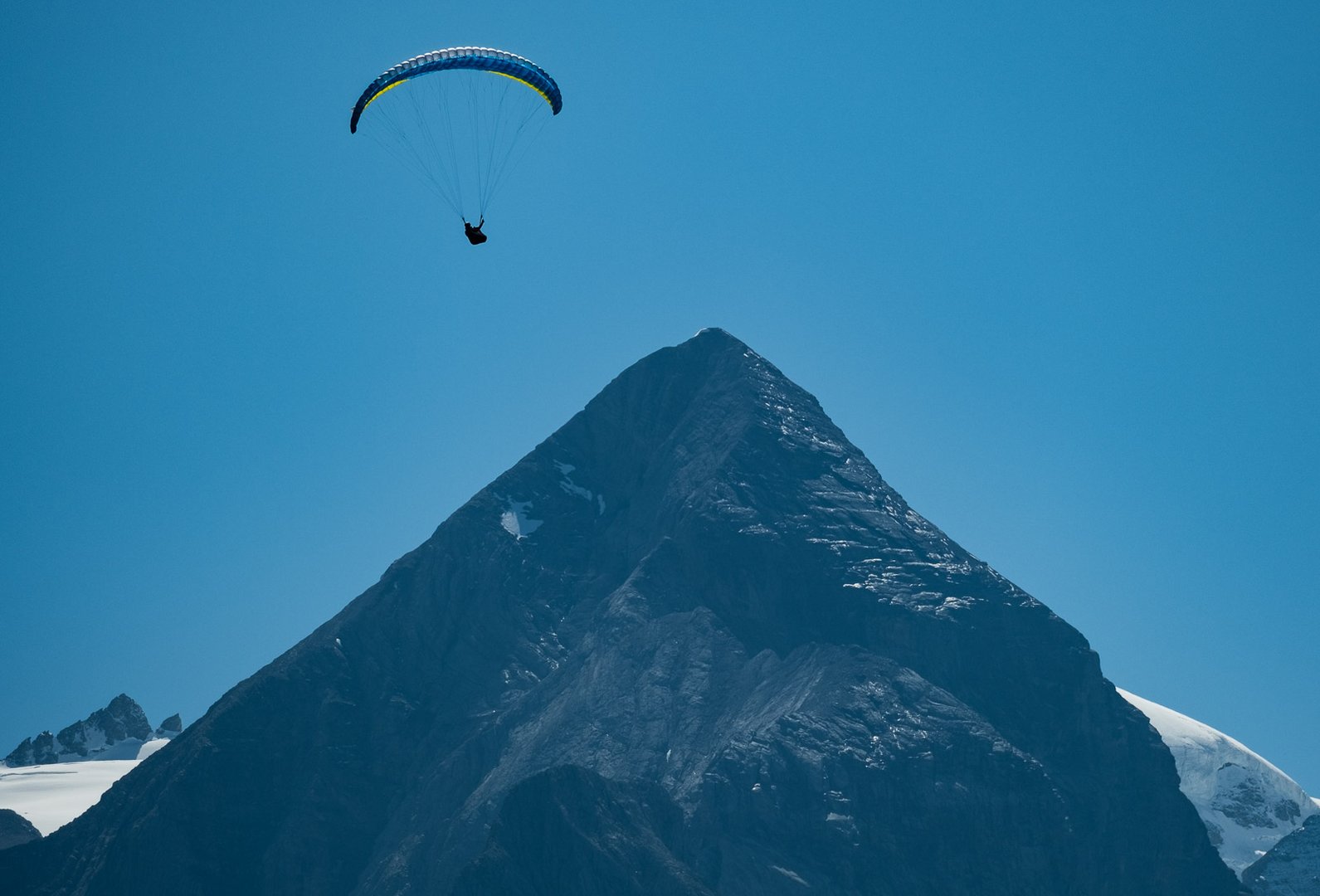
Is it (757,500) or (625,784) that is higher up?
(757,500)

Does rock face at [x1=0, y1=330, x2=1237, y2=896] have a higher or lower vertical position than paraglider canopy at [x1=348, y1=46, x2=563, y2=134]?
lower

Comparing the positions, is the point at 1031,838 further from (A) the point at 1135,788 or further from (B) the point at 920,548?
(B) the point at 920,548

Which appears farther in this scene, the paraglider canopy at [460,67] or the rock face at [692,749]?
the rock face at [692,749]

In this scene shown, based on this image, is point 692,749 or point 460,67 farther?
point 692,749

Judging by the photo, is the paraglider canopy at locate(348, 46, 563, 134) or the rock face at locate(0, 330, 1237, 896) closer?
the paraglider canopy at locate(348, 46, 563, 134)

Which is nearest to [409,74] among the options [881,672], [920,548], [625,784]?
[625,784]

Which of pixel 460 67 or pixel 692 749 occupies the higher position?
pixel 460 67

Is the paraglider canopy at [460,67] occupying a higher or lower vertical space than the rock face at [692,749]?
higher

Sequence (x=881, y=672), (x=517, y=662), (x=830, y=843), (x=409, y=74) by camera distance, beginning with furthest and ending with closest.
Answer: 1. (x=517, y=662)
2. (x=881, y=672)
3. (x=830, y=843)
4. (x=409, y=74)
